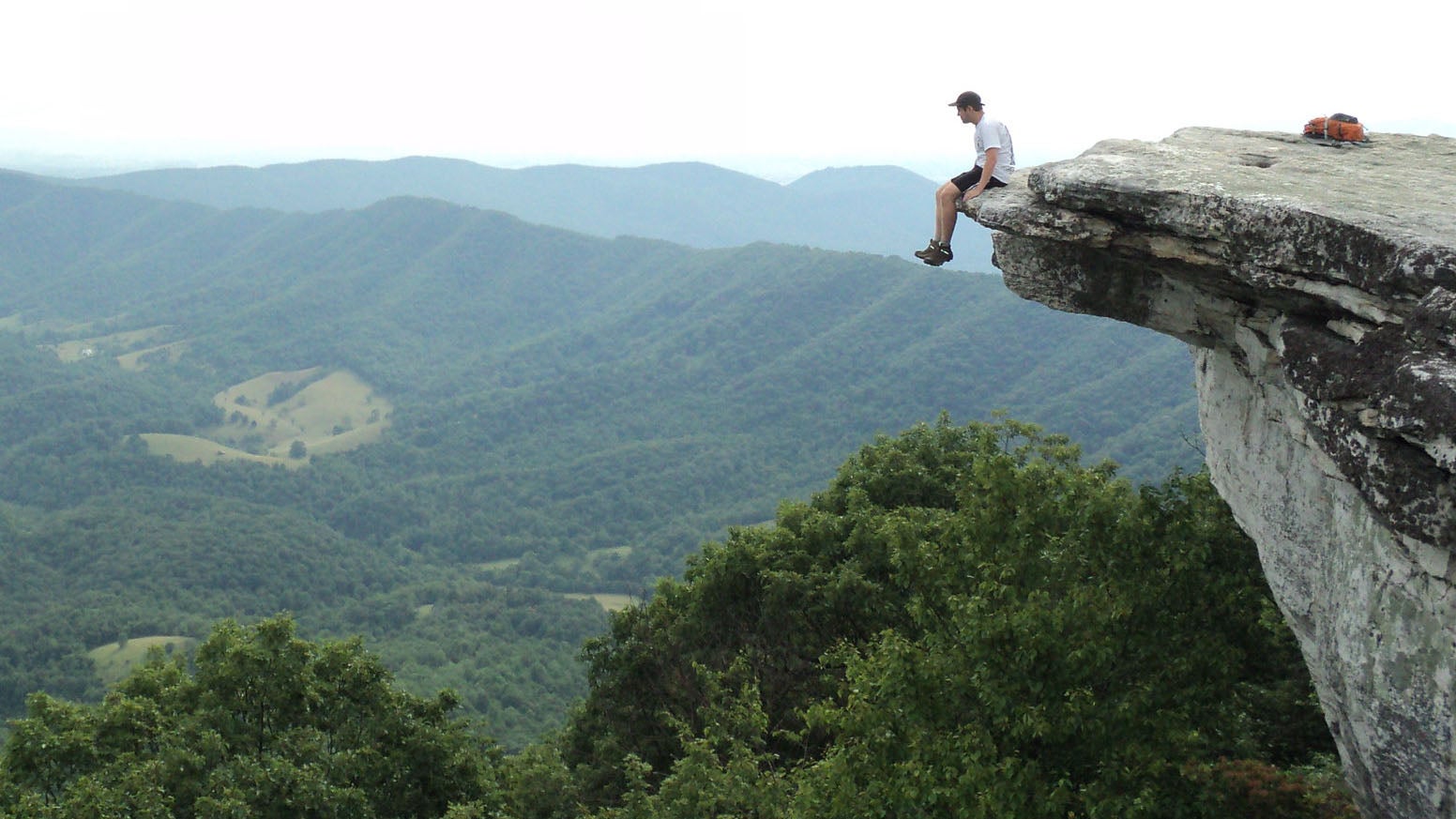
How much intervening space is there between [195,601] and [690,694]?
453 feet

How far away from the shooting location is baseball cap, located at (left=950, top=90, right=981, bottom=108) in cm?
1466

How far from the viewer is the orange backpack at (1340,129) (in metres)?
14.8

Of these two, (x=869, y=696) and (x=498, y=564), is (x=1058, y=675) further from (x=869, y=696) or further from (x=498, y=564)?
(x=498, y=564)

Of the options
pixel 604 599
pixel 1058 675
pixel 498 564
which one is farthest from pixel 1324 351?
pixel 498 564

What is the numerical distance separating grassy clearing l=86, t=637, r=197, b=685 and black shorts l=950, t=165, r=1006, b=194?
11810 centimetres

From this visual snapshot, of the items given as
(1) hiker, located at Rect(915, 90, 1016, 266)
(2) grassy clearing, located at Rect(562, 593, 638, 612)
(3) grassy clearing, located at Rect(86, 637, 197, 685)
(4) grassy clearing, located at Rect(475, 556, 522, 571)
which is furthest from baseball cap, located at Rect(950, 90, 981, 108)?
(4) grassy clearing, located at Rect(475, 556, 522, 571)

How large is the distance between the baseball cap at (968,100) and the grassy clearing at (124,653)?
388 feet

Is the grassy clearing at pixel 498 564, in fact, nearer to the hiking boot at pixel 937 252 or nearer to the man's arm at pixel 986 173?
the hiking boot at pixel 937 252

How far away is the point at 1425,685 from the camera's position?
9344 millimetres

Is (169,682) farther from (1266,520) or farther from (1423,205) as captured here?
(1423,205)

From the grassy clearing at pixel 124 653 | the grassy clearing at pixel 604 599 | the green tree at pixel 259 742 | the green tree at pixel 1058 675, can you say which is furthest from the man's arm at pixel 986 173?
the grassy clearing at pixel 604 599

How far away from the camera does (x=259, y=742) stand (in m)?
23.5

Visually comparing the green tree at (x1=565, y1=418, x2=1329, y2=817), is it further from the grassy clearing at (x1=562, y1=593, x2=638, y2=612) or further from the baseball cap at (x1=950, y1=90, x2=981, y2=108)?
the grassy clearing at (x1=562, y1=593, x2=638, y2=612)

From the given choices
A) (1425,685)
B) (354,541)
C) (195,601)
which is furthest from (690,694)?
(354,541)
